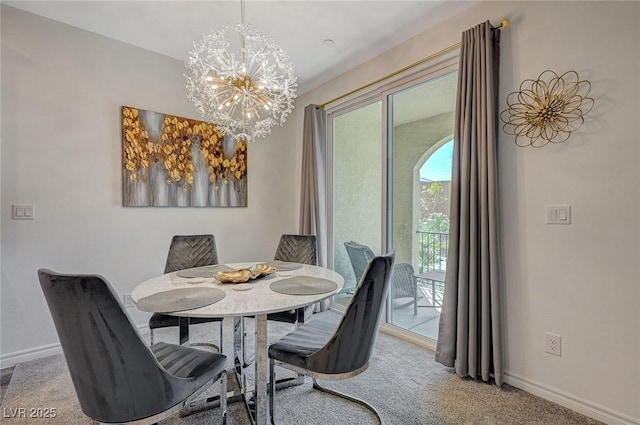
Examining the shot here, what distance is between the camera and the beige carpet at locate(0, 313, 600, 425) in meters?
1.70

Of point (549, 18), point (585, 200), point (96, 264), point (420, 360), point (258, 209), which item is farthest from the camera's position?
point (258, 209)

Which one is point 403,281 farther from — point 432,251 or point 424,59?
point 424,59

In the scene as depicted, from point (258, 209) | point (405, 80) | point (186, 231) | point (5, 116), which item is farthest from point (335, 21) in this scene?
point (5, 116)

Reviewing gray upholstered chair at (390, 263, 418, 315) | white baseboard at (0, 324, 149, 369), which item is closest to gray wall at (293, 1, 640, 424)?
gray upholstered chair at (390, 263, 418, 315)

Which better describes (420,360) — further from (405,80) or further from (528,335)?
(405,80)

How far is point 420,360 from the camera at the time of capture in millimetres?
2404

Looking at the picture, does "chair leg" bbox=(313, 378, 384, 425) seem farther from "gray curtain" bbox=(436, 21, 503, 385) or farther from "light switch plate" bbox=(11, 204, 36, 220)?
"light switch plate" bbox=(11, 204, 36, 220)

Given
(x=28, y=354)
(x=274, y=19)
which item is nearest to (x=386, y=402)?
(x=28, y=354)

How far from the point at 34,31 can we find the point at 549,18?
12.0 ft

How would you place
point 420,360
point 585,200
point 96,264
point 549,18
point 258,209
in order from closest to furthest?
point 585,200 → point 549,18 → point 420,360 → point 96,264 → point 258,209

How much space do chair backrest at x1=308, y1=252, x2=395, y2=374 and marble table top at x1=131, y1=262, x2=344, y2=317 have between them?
0.21 metres

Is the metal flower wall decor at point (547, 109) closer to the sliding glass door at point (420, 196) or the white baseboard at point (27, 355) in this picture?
the sliding glass door at point (420, 196)

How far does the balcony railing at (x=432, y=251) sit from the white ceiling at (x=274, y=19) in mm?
1740

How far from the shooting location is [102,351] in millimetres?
1047
